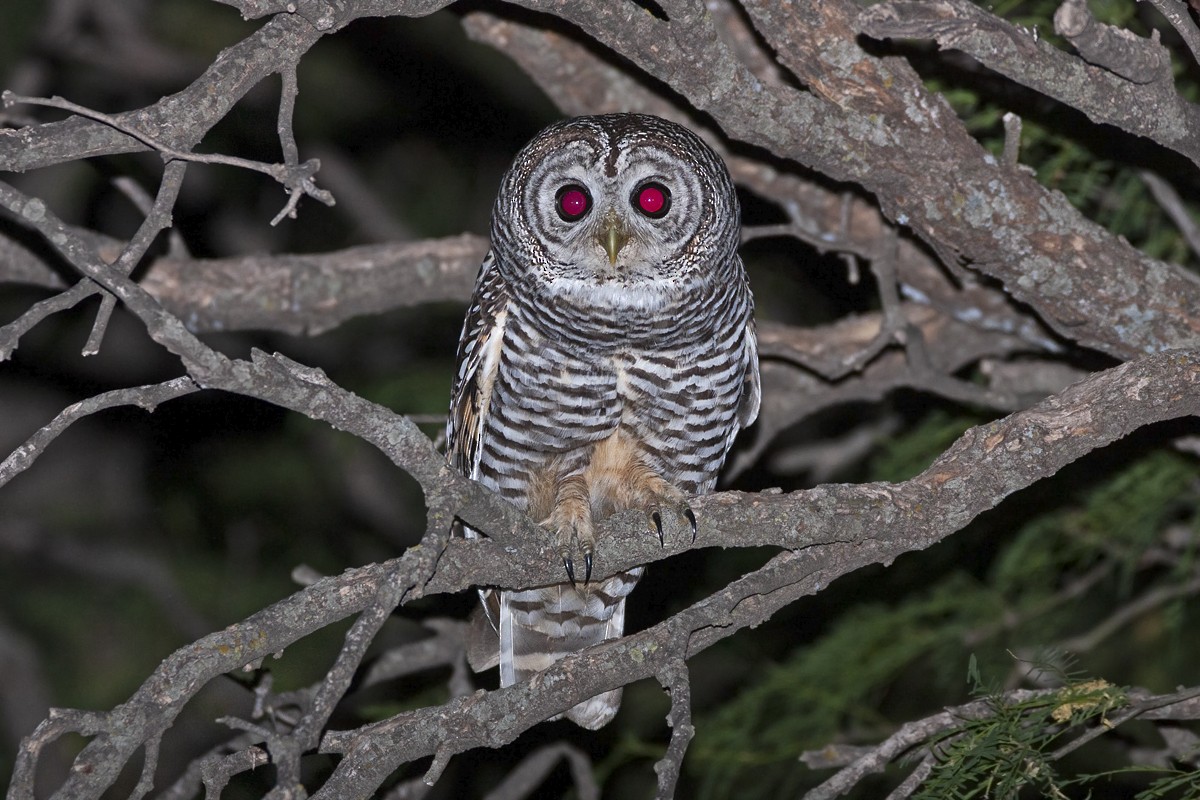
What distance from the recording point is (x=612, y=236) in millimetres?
3344

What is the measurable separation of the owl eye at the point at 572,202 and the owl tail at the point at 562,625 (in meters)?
1.18

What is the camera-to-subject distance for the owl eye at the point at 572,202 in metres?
3.43

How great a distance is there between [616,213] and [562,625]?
149 cm

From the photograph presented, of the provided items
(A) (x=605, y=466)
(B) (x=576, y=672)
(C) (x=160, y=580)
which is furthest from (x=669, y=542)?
(C) (x=160, y=580)

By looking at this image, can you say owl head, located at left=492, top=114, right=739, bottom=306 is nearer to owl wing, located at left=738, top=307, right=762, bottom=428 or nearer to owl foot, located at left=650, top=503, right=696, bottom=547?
owl wing, located at left=738, top=307, right=762, bottom=428

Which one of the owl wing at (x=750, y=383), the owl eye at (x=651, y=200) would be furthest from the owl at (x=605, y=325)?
the owl wing at (x=750, y=383)

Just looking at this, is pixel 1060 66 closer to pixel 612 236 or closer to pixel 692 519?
pixel 612 236

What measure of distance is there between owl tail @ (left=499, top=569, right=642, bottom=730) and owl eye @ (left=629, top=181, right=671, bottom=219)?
1172 millimetres

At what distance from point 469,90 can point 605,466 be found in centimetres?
467

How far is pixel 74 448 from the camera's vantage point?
7133mm

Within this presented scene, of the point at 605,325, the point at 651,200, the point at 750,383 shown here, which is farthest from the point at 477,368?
the point at 750,383

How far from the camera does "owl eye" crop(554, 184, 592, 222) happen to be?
135 inches

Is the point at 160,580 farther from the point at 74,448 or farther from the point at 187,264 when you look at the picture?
the point at 187,264

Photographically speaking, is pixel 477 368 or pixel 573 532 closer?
pixel 573 532
